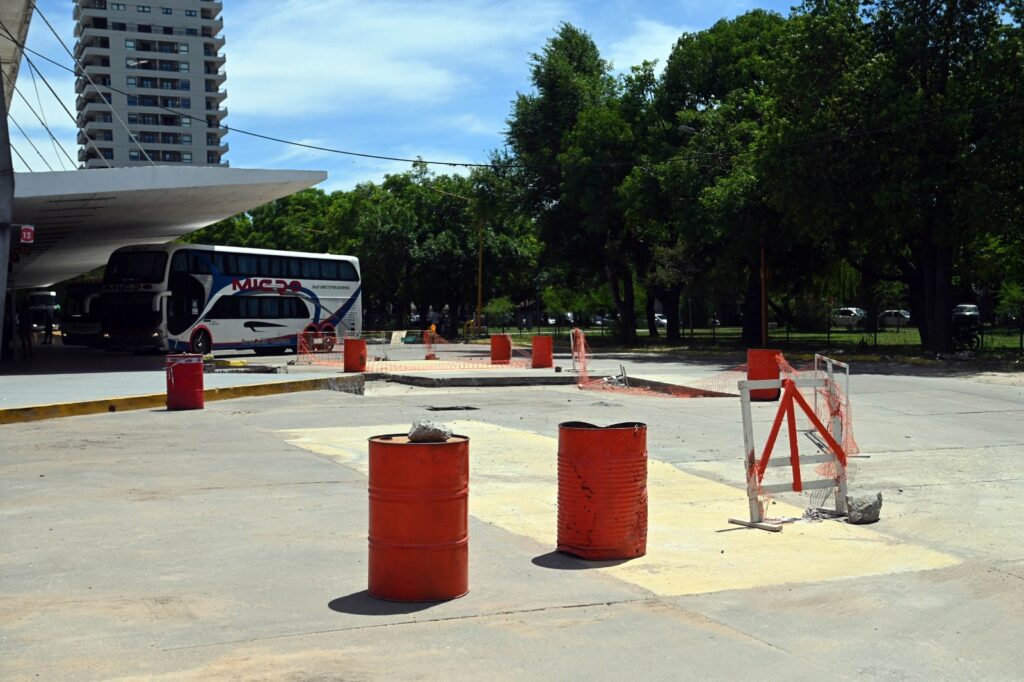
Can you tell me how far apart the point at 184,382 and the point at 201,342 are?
2121 centimetres

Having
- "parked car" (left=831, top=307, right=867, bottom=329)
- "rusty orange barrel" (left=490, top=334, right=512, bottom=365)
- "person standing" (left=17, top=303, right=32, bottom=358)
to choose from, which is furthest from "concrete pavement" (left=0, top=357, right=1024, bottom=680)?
"parked car" (left=831, top=307, right=867, bottom=329)

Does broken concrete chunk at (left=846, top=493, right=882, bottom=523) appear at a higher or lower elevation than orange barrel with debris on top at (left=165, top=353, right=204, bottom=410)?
lower

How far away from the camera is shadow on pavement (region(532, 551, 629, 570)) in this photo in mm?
7277

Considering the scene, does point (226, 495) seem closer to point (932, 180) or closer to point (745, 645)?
point (745, 645)

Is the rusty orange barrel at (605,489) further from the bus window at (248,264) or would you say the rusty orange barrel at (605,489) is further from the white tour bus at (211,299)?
the bus window at (248,264)

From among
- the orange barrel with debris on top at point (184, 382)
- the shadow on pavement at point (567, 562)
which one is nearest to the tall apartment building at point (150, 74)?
the orange barrel with debris on top at point (184, 382)

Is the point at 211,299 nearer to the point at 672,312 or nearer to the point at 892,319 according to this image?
the point at 672,312

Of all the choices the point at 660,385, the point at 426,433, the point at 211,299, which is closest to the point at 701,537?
the point at 426,433

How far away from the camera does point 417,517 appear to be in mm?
6238

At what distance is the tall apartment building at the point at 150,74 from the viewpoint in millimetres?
140500

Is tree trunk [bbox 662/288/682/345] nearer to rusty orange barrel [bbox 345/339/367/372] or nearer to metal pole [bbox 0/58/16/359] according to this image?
rusty orange barrel [bbox 345/339/367/372]

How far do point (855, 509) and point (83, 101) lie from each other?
15100cm

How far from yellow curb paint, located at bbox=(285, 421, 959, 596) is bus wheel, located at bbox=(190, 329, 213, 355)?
2746 cm

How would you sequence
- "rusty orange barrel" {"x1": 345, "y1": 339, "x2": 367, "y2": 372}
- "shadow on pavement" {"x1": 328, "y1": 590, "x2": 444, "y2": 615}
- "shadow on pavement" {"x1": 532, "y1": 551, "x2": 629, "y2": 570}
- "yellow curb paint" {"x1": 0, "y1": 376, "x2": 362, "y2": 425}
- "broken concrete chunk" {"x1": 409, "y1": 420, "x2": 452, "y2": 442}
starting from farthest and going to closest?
"rusty orange barrel" {"x1": 345, "y1": 339, "x2": 367, "y2": 372} < "yellow curb paint" {"x1": 0, "y1": 376, "x2": 362, "y2": 425} < "shadow on pavement" {"x1": 532, "y1": 551, "x2": 629, "y2": 570} < "broken concrete chunk" {"x1": 409, "y1": 420, "x2": 452, "y2": 442} < "shadow on pavement" {"x1": 328, "y1": 590, "x2": 444, "y2": 615}
